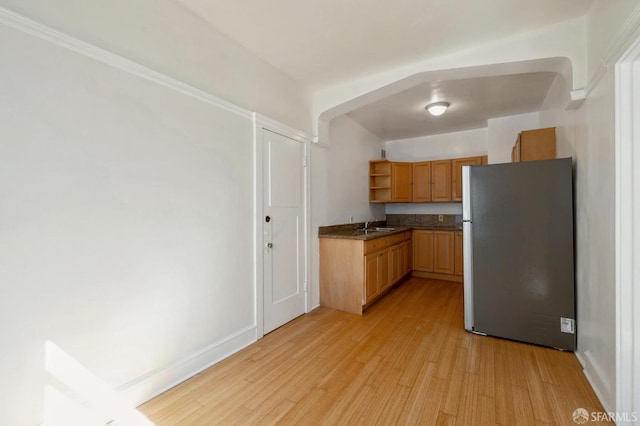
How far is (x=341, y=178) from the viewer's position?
418 centimetres

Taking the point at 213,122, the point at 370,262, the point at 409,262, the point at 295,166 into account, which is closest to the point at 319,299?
the point at 370,262

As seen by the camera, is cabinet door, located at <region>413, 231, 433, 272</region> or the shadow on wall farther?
cabinet door, located at <region>413, 231, 433, 272</region>

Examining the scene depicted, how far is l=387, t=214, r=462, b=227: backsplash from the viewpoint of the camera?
5.18m

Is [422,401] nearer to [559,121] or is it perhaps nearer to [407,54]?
[407,54]

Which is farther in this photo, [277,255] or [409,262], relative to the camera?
[409,262]

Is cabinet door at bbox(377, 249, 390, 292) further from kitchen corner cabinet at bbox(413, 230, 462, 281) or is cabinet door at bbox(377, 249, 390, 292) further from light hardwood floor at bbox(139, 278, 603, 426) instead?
kitchen corner cabinet at bbox(413, 230, 462, 281)

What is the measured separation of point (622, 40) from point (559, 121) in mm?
1671

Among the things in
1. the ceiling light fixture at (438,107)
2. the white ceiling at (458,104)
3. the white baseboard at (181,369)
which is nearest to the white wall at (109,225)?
the white baseboard at (181,369)

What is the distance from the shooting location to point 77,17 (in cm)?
149

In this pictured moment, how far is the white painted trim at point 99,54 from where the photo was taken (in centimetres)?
130

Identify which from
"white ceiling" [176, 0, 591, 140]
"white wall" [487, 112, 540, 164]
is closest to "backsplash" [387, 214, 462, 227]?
"white wall" [487, 112, 540, 164]

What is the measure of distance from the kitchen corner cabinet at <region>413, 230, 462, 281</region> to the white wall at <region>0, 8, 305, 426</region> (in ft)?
12.2

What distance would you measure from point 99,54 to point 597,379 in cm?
374

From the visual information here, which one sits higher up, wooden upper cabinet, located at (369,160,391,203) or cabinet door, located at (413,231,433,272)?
wooden upper cabinet, located at (369,160,391,203)
